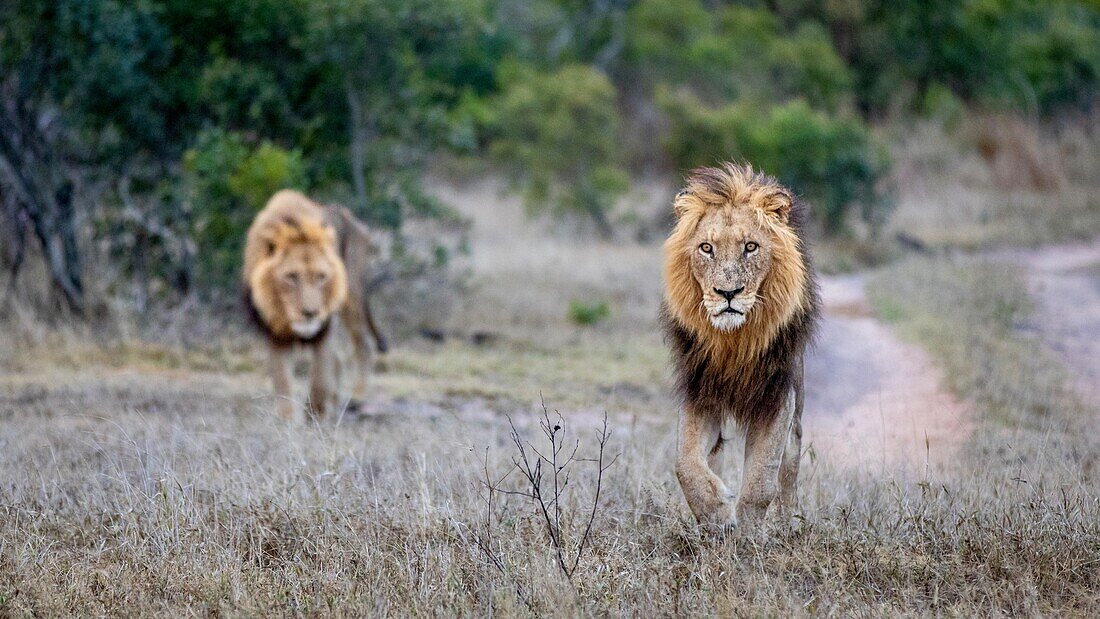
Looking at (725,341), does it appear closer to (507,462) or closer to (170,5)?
(507,462)

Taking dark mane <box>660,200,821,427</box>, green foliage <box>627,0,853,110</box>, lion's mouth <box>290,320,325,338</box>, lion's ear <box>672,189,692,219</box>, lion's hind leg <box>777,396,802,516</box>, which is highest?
green foliage <box>627,0,853,110</box>

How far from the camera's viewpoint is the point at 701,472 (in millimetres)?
4484

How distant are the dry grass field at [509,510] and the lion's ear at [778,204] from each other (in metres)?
1.25

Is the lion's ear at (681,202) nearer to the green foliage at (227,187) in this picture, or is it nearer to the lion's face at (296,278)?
the lion's face at (296,278)

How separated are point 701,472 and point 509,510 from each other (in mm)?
957

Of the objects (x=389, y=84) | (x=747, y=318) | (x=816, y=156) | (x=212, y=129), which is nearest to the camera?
(x=747, y=318)

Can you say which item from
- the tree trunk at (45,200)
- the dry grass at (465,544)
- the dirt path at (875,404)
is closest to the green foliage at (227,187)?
→ the tree trunk at (45,200)

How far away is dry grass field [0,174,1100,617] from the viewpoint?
409 centimetres

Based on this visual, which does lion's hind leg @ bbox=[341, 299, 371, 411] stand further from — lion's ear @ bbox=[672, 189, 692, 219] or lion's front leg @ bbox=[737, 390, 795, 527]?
lion's front leg @ bbox=[737, 390, 795, 527]

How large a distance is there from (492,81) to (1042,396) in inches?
785

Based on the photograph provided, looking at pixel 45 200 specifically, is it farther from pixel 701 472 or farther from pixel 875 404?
pixel 701 472

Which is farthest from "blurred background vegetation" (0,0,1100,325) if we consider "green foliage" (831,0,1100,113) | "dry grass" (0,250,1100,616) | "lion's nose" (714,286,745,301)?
"green foliage" (831,0,1100,113)

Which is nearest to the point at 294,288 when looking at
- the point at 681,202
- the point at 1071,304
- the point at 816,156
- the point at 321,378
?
the point at 321,378

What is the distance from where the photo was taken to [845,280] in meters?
15.8
